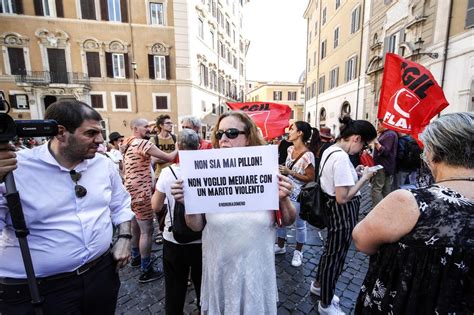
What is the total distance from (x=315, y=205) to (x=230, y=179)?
139cm

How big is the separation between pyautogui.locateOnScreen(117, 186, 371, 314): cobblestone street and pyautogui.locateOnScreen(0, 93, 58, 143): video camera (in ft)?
7.90

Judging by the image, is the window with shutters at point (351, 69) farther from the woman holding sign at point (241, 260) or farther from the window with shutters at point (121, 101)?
the woman holding sign at point (241, 260)

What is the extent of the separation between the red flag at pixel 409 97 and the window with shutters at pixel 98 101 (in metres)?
22.4

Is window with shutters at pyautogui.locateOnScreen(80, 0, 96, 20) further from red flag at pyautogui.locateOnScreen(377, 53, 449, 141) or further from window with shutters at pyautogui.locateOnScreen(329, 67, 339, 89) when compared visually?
red flag at pyautogui.locateOnScreen(377, 53, 449, 141)

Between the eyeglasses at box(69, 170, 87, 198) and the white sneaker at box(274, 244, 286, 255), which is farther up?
the eyeglasses at box(69, 170, 87, 198)

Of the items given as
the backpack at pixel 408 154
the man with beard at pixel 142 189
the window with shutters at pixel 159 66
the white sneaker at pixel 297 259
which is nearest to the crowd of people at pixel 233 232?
the white sneaker at pixel 297 259

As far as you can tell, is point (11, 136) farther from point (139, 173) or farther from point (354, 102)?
point (354, 102)

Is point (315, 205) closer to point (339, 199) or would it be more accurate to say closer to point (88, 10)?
point (339, 199)

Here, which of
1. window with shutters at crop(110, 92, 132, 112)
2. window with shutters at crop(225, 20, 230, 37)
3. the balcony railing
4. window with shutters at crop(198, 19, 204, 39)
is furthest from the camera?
window with shutters at crop(225, 20, 230, 37)

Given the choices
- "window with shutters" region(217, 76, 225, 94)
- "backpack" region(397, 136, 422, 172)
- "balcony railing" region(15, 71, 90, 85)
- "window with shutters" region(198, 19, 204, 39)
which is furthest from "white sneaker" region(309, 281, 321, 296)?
"window with shutters" region(217, 76, 225, 94)

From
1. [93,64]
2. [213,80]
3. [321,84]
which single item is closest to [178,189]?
[93,64]

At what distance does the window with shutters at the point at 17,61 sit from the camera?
19469mm

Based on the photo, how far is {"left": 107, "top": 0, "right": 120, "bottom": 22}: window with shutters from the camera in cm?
2016

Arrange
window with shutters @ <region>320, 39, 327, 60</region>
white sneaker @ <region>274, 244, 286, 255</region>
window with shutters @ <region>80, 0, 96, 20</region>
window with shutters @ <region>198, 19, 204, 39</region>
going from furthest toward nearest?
window with shutters @ <region>320, 39, 327, 60</region> → window with shutters @ <region>198, 19, 204, 39</region> → window with shutters @ <region>80, 0, 96, 20</region> → white sneaker @ <region>274, 244, 286, 255</region>
